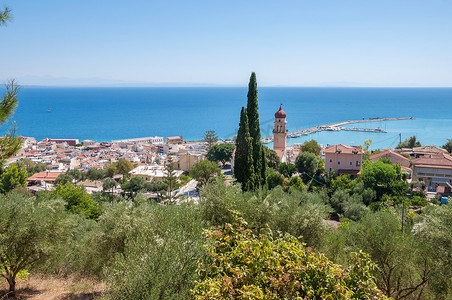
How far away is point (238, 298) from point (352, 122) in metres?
127

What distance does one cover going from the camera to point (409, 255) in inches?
331

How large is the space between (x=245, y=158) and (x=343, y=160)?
67.8 ft

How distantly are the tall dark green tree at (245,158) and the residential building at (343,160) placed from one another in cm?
1919

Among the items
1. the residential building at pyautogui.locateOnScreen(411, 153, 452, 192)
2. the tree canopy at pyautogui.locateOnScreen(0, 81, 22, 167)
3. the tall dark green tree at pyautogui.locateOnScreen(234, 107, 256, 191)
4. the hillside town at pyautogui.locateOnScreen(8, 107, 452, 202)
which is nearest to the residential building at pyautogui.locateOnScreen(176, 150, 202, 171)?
the hillside town at pyautogui.locateOnScreen(8, 107, 452, 202)

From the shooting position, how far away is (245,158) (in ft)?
61.9

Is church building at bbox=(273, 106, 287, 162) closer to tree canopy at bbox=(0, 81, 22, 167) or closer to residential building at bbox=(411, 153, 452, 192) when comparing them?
residential building at bbox=(411, 153, 452, 192)

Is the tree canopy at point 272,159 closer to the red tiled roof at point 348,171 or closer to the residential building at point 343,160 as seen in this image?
the residential building at point 343,160

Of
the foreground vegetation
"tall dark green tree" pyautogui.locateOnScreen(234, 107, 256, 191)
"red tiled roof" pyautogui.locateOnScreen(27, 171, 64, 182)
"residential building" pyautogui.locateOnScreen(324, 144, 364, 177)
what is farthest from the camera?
"red tiled roof" pyautogui.locateOnScreen(27, 171, 64, 182)

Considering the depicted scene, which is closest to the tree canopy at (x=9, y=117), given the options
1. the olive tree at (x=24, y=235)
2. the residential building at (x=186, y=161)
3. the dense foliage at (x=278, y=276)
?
the dense foliage at (x=278, y=276)

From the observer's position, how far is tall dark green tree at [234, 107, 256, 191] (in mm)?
18719

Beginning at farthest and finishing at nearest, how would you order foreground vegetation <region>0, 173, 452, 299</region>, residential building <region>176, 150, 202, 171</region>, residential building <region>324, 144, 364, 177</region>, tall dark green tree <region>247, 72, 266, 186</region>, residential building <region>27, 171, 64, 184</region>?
1. residential building <region>176, 150, 202, 171</region>
2. residential building <region>27, 171, 64, 184</region>
3. residential building <region>324, 144, 364, 177</region>
4. tall dark green tree <region>247, 72, 266, 186</region>
5. foreground vegetation <region>0, 173, 452, 299</region>

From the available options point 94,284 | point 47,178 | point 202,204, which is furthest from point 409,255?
point 47,178

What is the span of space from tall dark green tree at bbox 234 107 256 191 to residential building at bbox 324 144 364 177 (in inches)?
756

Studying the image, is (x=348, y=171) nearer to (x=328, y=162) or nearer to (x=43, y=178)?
(x=328, y=162)
